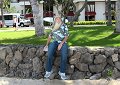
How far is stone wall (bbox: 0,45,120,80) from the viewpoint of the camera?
921 centimetres

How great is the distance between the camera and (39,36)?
1373 centimetres

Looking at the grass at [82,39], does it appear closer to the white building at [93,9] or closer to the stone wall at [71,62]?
the stone wall at [71,62]

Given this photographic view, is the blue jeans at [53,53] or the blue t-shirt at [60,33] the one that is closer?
the blue jeans at [53,53]

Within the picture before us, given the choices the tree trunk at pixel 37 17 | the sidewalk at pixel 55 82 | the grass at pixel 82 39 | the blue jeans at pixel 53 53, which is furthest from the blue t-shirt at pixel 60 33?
the tree trunk at pixel 37 17

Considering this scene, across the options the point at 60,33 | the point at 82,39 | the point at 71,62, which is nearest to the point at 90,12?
the point at 82,39

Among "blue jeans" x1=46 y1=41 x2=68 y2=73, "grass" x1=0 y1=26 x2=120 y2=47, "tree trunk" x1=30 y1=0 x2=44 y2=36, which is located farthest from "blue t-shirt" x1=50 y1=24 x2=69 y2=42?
"tree trunk" x1=30 y1=0 x2=44 y2=36

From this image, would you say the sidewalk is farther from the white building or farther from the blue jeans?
the white building

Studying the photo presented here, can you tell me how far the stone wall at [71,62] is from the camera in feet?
30.2

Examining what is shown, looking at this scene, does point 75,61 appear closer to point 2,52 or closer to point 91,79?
point 91,79

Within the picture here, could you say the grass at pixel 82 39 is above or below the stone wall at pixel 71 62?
above

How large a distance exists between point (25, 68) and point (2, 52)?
0.74 m

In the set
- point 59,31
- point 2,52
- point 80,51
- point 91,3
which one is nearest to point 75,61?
point 80,51

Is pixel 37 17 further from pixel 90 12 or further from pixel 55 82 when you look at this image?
pixel 90 12

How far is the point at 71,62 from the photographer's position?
9312 mm
